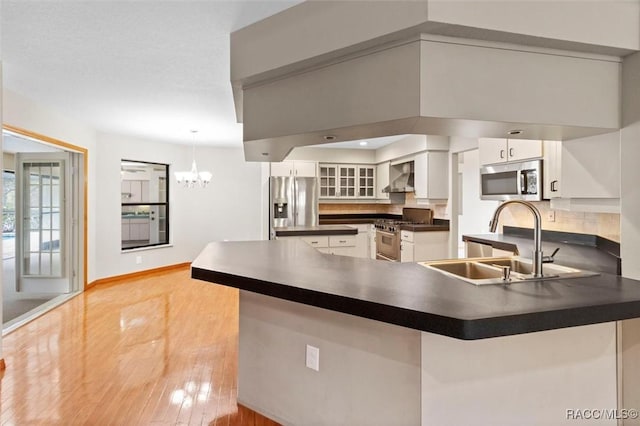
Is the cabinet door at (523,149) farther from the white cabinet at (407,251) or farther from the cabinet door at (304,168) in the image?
the cabinet door at (304,168)

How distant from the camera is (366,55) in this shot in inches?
75.1

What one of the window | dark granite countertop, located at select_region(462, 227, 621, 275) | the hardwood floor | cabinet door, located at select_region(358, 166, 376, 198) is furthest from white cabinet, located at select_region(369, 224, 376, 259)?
the window

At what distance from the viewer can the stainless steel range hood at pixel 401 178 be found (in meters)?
6.29

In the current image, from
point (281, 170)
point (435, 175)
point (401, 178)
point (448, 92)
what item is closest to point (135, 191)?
point (281, 170)

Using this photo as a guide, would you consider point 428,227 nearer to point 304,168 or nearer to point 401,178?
point 401,178

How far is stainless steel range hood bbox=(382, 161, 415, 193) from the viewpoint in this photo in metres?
6.29

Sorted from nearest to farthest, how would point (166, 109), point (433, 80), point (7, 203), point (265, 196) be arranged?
1. point (433, 80)
2. point (166, 109)
3. point (265, 196)
4. point (7, 203)

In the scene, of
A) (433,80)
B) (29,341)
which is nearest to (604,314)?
(433,80)

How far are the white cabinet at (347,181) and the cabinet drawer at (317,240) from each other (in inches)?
74.1

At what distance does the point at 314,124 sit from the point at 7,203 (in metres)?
9.41

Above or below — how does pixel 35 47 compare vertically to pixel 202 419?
above

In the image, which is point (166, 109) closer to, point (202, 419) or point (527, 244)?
point (202, 419)

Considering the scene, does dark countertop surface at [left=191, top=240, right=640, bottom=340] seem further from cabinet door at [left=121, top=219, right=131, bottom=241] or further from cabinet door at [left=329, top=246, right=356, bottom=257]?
cabinet door at [left=121, top=219, right=131, bottom=241]

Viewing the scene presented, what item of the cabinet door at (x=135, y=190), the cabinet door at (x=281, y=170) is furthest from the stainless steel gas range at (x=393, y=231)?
the cabinet door at (x=135, y=190)
